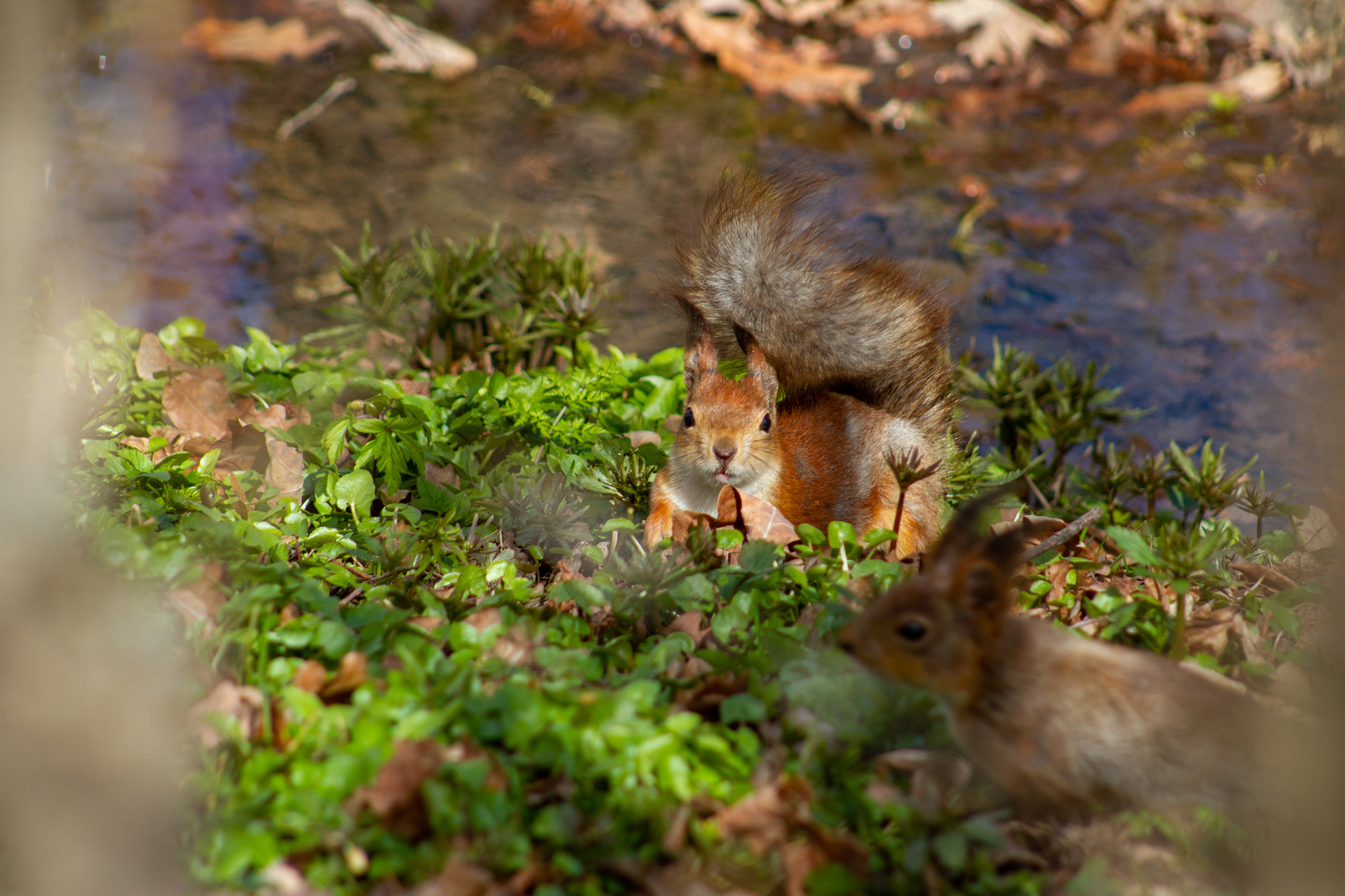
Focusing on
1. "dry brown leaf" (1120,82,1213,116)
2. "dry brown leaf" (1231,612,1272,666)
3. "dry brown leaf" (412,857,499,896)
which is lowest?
"dry brown leaf" (412,857,499,896)

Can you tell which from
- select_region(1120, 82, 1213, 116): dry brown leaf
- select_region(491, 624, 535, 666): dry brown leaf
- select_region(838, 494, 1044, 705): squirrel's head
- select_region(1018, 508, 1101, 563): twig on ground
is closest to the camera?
select_region(838, 494, 1044, 705): squirrel's head

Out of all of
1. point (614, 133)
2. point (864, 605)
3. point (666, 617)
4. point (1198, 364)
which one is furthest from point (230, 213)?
point (1198, 364)

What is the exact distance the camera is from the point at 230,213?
6562 millimetres

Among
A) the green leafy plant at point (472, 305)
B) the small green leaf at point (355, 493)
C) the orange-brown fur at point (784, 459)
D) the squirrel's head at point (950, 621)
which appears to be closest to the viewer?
the squirrel's head at point (950, 621)

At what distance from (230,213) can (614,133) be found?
3.03m

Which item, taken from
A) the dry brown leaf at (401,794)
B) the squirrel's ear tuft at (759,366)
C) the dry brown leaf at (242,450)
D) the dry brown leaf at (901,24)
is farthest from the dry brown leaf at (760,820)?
the dry brown leaf at (901,24)

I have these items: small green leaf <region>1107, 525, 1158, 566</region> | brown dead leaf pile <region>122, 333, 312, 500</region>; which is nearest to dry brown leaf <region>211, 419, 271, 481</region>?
brown dead leaf pile <region>122, 333, 312, 500</region>

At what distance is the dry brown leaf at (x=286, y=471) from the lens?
10.4 feet

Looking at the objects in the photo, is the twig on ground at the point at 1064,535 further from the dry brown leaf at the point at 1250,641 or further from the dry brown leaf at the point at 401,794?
the dry brown leaf at the point at 401,794

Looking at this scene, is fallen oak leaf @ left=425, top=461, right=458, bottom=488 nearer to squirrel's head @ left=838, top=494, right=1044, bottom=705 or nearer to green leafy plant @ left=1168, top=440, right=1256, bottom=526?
squirrel's head @ left=838, top=494, right=1044, bottom=705

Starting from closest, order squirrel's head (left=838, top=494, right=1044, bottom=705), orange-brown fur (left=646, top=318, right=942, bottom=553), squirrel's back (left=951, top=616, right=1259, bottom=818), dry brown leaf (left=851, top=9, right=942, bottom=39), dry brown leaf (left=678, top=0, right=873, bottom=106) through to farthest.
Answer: squirrel's back (left=951, top=616, right=1259, bottom=818)
squirrel's head (left=838, top=494, right=1044, bottom=705)
orange-brown fur (left=646, top=318, right=942, bottom=553)
dry brown leaf (left=678, top=0, right=873, bottom=106)
dry brown leaf (left=851, top=9, right=942, bottom=39)

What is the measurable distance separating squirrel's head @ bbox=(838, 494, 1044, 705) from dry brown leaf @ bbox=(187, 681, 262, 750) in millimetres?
1244

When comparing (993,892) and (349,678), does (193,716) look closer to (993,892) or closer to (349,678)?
(349,678)

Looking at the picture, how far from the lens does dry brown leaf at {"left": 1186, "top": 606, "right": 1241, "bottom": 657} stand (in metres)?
2.46
